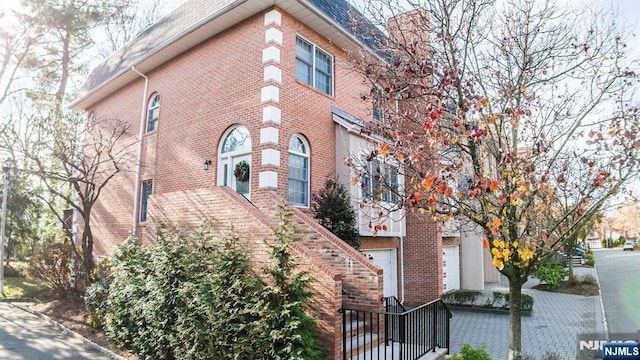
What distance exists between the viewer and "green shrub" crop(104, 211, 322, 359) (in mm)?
6043

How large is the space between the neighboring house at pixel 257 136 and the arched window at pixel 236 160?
1.5 inches

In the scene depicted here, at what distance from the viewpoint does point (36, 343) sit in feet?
28.7

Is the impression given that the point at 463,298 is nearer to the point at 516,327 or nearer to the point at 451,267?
the point at 451,267

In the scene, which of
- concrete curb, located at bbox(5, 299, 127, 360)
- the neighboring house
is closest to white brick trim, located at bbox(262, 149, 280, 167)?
the neighboring house

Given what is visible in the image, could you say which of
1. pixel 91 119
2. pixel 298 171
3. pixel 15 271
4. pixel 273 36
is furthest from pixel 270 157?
pixel 15 271

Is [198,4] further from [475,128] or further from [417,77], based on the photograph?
[475,128]

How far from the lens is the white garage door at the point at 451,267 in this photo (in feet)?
55.9

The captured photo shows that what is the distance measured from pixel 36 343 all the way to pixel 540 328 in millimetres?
12871

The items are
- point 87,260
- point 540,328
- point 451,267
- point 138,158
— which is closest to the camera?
point 540,328

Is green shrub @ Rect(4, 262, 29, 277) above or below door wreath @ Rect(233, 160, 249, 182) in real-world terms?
below

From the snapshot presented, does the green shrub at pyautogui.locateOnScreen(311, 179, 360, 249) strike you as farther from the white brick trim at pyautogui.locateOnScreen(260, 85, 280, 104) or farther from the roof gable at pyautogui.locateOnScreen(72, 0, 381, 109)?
the roof gable at pyautogui.locateOnScreen(72, 0, 381, 109)

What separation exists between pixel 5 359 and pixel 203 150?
20.8 ft

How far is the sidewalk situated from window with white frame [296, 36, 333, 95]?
25.8ft

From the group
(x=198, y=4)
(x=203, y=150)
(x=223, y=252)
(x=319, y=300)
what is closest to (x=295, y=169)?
(x=203, y=150)
